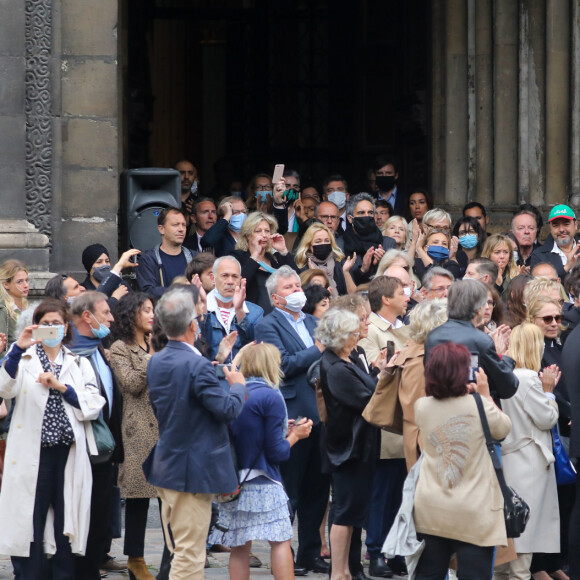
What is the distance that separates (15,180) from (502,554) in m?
5.81

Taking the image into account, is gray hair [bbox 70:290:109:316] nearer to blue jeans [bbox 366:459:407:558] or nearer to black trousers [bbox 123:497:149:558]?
black trousers [bbox 123:497:149:558]

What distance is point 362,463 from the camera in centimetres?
866

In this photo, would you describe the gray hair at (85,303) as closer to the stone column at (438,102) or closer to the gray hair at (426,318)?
the gray hair at (426,318)

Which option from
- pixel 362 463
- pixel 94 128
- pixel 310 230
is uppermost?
pixel 94 128

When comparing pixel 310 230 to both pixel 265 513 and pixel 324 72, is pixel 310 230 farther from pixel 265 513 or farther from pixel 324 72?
pixel 324 72

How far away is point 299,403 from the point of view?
9.35 meters

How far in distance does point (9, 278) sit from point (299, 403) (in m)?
2.55

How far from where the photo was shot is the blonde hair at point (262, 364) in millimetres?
7922

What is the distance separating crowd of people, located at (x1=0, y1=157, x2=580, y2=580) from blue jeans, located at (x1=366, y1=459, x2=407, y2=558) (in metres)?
0.01

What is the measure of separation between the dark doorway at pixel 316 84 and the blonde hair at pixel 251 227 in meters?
4.65

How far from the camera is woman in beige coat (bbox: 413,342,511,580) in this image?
23.5ft

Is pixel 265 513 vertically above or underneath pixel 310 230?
underneath

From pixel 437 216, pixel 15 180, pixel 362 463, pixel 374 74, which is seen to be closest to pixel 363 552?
pixel 362 463

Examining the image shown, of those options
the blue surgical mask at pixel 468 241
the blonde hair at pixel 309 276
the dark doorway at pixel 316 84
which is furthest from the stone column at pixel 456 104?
the blonde hair at pixel 309 276
